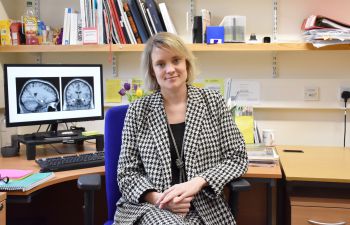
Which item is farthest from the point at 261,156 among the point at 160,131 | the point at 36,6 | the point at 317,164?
the point at 36,6

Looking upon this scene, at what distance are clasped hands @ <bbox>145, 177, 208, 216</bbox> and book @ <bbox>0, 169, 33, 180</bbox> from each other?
1.88 ft

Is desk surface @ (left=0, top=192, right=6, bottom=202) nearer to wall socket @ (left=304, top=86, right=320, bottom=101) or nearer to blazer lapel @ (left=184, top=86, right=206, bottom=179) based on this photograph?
blazer lapel @ (left=184, top=86, right=206, bottom=179)

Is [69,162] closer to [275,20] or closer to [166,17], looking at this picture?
[166,17]

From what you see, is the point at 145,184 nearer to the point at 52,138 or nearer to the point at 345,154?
the point at 52,138

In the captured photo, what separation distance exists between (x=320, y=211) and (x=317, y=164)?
0.91 feet

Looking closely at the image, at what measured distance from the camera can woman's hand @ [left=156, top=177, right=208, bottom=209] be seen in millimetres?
1412

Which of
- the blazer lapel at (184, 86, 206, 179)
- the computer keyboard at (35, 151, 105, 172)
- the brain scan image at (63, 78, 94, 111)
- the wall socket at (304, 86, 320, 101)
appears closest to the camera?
the blazer lapel at (184, 86, 206, 179)

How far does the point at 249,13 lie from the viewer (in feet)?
7.98

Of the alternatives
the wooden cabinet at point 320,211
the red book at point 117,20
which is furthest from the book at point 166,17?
the wooden cabinet at point 320,211

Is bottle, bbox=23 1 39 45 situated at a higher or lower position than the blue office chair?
higher

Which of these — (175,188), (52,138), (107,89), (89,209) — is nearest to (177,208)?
(175,188)

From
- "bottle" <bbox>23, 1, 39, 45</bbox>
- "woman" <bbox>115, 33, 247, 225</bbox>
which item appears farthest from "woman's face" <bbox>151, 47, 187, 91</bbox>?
"bottle" <bbox>23, 1, 39, 45</bbox>

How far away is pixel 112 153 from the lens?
1.61 meters

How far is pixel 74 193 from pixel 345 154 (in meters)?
1.64
